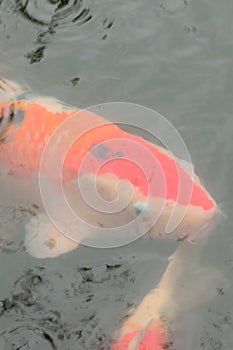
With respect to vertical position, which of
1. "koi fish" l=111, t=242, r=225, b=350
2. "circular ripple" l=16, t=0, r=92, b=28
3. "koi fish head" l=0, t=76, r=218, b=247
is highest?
"circular ripple" l=16, t=0, r=92, b=28

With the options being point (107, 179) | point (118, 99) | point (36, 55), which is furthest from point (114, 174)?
point (36, 55)

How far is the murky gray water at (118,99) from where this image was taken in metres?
4.44

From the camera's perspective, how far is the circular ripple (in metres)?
6.12

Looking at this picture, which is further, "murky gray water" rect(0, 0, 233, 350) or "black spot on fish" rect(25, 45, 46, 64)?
"black spot on fish" rect(25, 45, 46, 64)

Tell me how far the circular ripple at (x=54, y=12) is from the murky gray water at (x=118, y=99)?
0.03 ft

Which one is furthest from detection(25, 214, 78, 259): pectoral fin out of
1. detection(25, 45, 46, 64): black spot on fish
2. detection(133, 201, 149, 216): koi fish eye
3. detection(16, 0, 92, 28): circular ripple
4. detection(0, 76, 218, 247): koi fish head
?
detection(16, 0, 92, 28): circular ripple

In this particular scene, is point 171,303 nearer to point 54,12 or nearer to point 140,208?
point 140,208

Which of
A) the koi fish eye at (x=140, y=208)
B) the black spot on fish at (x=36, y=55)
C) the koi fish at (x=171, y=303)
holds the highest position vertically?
the black spot on fish at (x=36, y=55)

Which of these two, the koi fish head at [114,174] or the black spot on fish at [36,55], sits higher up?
the black spot on fish at [36,55]

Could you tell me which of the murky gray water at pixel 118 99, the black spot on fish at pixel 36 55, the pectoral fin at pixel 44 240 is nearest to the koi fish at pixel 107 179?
the pectoral fin at pixel 44 240

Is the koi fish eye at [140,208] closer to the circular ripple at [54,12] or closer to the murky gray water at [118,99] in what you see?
the murky gray water at [118,99]

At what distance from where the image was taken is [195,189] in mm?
4629

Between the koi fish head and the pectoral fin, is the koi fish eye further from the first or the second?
the pectoral fin

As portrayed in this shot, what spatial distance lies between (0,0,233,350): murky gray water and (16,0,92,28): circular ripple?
0.01 metres
